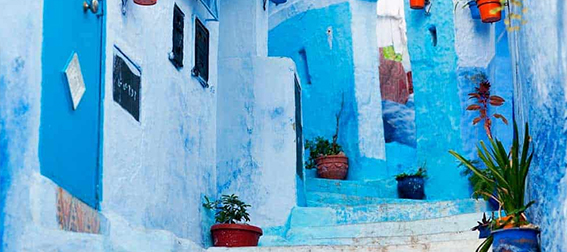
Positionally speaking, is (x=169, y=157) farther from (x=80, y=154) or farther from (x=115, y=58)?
(x=80, y=154)

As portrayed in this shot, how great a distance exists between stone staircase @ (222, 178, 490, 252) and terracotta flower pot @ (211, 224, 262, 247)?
1.06ft

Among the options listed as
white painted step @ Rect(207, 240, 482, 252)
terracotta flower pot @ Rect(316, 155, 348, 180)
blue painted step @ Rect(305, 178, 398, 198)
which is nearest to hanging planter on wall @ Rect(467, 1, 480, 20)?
blue painted step @ Rect(305, 178, 398, 198)

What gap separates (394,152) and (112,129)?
10.1 meters

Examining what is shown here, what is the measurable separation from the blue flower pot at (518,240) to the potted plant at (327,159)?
743 cm

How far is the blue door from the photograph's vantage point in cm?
591

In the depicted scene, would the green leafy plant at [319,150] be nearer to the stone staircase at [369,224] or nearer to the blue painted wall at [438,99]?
the blue painted wall at [438,99]

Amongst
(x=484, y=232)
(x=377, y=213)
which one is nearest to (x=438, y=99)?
(x=377, y=213)

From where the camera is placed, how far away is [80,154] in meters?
6.49

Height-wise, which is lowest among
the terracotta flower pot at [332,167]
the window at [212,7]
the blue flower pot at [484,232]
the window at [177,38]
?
the blue flower pot at [484,232]

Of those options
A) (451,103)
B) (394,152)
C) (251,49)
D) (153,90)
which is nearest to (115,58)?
(153,90)

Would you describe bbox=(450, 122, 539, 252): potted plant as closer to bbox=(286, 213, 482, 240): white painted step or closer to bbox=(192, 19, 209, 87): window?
bbox=(286, 213, 482, 240): white painted step

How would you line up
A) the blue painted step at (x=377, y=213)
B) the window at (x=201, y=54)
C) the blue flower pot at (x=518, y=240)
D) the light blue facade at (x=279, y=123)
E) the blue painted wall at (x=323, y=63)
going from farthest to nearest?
the blue painted wall at (x=323, y=63)
the blue painted step at (x=377, y=213)
the window at (x=201, y=54)
the blue flower pot at (x=518, y=240)
the light blue facade at (x=279, y=123)

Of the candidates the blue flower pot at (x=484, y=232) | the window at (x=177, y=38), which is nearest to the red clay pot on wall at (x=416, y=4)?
the window at (x=177, y=38)

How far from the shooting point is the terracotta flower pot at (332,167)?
13.6 meters
